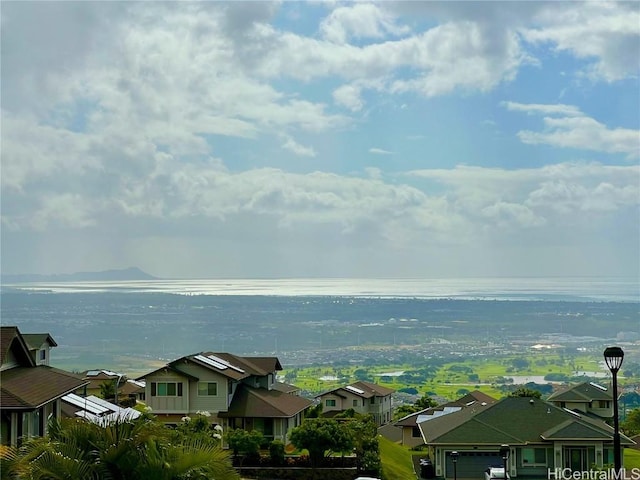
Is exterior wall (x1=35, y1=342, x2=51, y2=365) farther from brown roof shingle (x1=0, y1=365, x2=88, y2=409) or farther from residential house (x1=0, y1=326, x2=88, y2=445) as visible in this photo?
residential house (x1=0, y1=326, x2=88, y2=445)

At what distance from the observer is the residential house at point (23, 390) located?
17.7 metres

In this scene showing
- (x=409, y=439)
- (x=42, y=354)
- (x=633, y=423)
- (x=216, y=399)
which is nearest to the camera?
(x=42, y=354)

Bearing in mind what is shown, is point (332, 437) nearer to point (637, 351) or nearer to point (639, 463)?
point (639, 463)

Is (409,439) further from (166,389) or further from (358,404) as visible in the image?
(358,404)

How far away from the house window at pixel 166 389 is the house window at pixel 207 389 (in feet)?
3.24

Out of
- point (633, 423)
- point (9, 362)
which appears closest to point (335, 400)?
point (633, 423)

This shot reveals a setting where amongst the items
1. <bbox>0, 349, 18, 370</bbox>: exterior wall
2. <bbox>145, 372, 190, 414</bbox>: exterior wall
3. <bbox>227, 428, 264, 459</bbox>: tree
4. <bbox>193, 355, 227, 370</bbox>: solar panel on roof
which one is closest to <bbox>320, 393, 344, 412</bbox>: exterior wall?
<bbox>193, 355, 227, 370</bbox>: solar panel on roof

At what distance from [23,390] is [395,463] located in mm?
18923

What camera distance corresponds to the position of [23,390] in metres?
18.6

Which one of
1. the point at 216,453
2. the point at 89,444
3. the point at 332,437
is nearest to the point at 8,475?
the point at 89,444

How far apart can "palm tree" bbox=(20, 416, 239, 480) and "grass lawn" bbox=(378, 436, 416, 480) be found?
19.4 m

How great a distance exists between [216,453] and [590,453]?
2374cm

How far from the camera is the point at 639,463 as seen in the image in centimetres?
3494

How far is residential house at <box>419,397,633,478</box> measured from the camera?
31.1m
